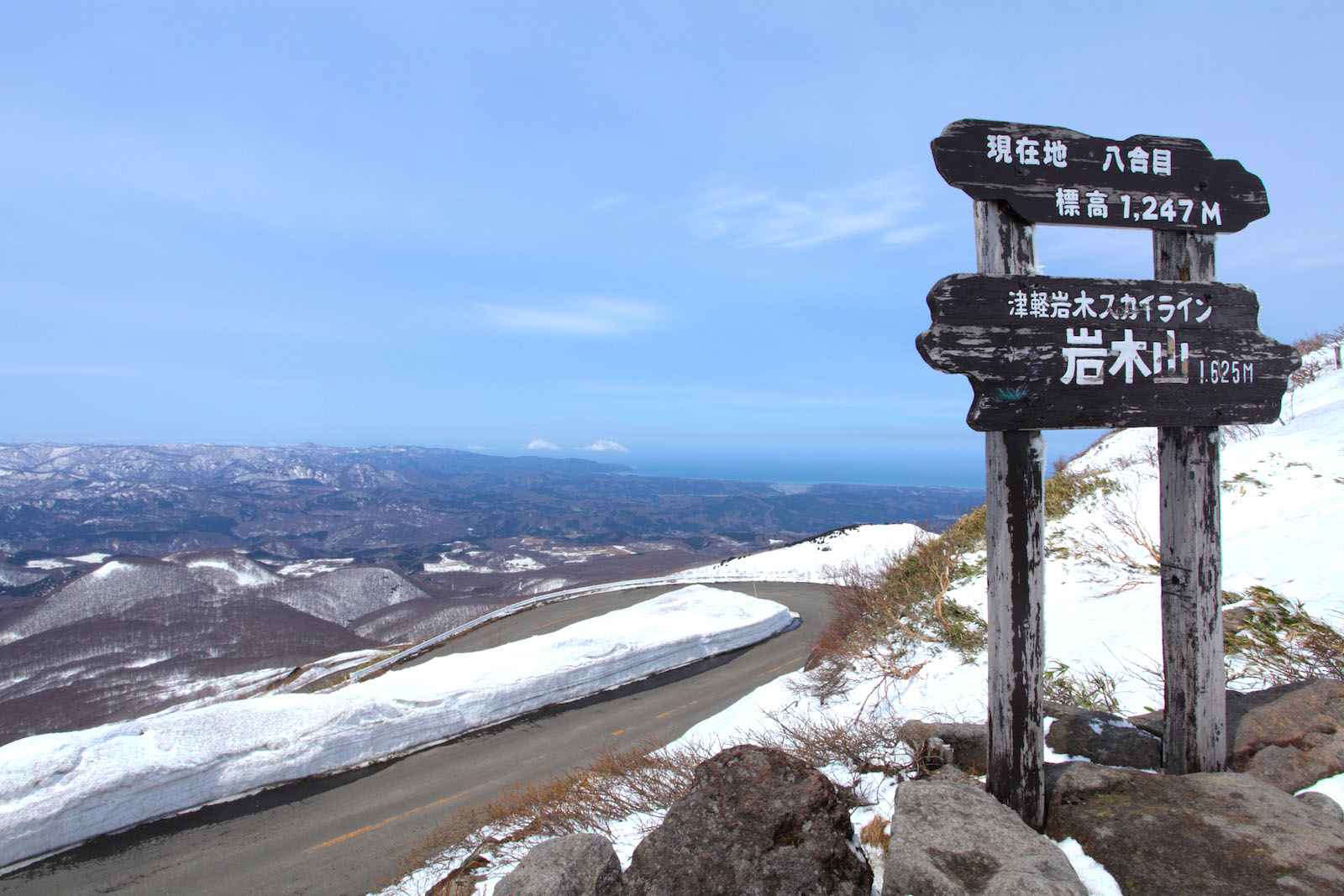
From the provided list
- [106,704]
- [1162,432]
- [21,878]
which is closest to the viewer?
[1162,432]

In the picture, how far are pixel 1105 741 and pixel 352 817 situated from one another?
11.6 meters

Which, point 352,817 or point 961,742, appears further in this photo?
point 352,817

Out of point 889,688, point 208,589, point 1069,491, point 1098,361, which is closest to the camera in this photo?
point 1098,361

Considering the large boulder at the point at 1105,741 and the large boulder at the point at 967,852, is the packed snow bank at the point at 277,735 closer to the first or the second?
the large boulder at the point at 967,852

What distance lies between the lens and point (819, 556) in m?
39.9

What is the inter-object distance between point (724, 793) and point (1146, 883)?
256 cm

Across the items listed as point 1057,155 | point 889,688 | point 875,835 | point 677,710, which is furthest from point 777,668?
point 1057,155

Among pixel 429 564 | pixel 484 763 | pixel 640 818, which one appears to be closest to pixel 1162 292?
pixel 640 818

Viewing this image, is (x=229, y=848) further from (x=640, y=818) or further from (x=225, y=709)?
(x=640, y=818)

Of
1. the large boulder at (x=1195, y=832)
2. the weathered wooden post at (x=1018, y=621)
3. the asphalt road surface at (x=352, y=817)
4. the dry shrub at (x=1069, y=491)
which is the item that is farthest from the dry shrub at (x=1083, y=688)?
the dry shrub at (x=1069, y=491)

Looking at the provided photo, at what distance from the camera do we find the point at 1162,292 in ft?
15.8

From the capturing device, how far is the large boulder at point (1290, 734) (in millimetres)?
4504

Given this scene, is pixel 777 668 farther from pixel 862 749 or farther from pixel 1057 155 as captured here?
pixel 1057 155

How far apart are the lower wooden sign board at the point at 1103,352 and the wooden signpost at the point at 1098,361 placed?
0.01m
